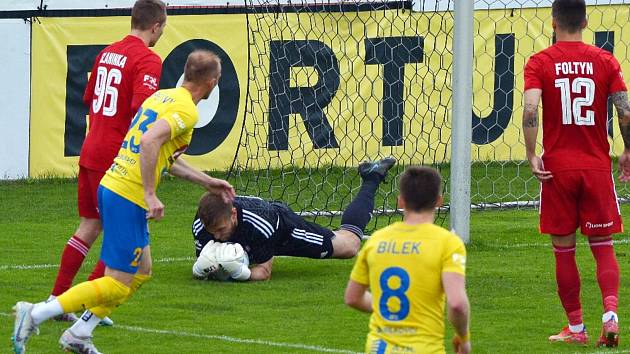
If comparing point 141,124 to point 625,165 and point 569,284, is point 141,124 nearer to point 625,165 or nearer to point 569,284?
point 569,284

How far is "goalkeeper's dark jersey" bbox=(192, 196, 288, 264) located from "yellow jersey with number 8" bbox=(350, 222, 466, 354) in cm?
470

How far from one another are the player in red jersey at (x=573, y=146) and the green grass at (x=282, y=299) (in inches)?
16.7

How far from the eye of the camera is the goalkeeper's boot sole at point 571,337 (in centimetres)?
766

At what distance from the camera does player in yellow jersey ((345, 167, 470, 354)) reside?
5082 millimetres

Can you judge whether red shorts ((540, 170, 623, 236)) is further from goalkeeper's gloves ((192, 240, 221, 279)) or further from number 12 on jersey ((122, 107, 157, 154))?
goalkeeper's gloves ((192, 240, 221, 279))

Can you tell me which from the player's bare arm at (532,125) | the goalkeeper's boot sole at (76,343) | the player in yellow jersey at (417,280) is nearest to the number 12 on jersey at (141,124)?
the goalkeeper's boot sole at (76,343)

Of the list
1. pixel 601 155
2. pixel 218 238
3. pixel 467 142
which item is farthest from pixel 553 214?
pixel 467 142

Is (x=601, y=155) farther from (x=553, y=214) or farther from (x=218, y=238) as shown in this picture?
(x=218, y=238)

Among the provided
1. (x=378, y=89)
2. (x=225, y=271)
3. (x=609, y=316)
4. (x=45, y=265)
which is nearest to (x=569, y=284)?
(x=609, y=316)

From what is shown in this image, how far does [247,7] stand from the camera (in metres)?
15.8

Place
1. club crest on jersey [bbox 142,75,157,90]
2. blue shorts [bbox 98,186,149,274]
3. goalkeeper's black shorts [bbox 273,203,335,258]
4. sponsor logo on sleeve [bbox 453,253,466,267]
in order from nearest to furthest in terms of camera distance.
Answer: sponsor logo on sleeve [bbox 453,253,466,267] < blue shorts [bbox 98,186,149,274] < club crest on jersey [bbox 142,75,157,90] < goalkeeper's black shorts [bbox 273,203,335,258]

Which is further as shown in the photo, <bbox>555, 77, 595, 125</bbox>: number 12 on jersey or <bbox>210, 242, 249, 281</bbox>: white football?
<bbox>210, 242, 249, 281</bbox>: white football

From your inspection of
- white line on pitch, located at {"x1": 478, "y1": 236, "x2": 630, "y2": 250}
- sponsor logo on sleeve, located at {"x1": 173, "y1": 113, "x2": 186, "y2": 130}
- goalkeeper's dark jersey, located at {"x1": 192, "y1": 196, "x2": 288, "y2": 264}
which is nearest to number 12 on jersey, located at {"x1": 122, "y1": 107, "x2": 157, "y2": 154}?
sponsor logo on sleeve, located at {"x1": 173, "y1": 113, "x2": 186, "y2": 130}

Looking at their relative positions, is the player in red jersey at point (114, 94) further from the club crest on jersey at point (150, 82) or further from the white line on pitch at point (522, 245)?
the white line on pitch at point (522, 245)
